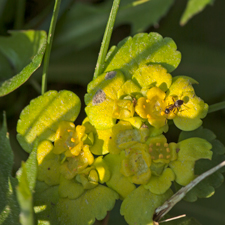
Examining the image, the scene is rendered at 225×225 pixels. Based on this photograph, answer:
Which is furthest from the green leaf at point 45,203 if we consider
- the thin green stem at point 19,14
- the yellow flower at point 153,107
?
the thin green stem at point 19,14

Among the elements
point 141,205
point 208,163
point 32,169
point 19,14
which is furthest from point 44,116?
point 19,14

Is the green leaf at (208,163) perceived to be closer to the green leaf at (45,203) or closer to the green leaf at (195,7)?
the green leaf at (45,203)

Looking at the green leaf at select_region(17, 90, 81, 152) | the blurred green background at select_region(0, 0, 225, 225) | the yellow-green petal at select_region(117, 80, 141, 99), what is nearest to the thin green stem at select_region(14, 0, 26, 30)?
the blurred green background at select_region(0, 0, 225, 225)

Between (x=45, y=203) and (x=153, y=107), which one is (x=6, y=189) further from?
(x=153, y=107)

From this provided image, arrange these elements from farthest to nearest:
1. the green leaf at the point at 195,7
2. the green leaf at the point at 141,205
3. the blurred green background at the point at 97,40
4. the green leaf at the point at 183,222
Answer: the blurred green background at the point at 97,40, the green leaf at the point at 195,7, the green leaf at the point at 183,222, the green leaf at the point at 141,205

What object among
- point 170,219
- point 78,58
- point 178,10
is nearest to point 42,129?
point 170,219

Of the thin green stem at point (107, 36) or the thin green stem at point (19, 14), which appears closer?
the thin green stem at point (107, 36)

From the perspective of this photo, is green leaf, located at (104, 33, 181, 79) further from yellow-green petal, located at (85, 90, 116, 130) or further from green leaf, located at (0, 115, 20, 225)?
green leaf, located at (0, 115, 20, 225)
